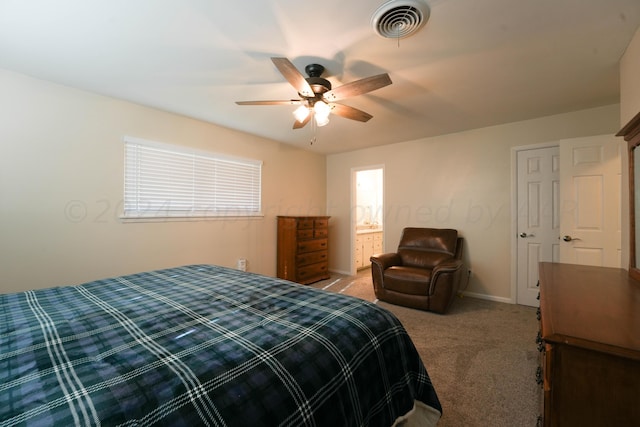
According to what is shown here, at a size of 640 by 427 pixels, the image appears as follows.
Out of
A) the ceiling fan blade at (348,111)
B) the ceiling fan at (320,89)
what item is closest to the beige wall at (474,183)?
the ceiling fan blade at (348,111)

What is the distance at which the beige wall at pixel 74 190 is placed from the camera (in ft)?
7.49

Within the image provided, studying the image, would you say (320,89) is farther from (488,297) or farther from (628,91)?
(488,297)

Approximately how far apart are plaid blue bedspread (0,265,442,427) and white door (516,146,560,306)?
2919mm

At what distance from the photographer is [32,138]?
235cm

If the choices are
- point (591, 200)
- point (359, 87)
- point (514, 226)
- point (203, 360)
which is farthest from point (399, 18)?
point (514, 226)

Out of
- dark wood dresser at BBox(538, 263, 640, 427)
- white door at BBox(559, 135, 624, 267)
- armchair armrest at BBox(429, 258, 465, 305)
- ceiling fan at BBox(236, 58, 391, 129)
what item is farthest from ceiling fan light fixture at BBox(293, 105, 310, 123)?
white door at BBox(559, 135, 624, 267)

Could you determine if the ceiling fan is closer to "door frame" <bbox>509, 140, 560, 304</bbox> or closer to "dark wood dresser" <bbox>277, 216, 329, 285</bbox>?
"dark wood dresser" <bbox>277, 216, 329, 285</bbox>

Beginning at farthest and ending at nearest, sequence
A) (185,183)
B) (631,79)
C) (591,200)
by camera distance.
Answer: (185,183)
(591,200)
(631,79)

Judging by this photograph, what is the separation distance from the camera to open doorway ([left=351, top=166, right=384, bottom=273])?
520cm

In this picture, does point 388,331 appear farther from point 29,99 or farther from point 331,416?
point 29,99

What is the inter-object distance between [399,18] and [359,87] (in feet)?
1.62

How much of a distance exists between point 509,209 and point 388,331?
321cm

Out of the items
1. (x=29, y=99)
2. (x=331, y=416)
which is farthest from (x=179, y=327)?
(x=29, y=99)

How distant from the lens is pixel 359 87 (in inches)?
78.9
